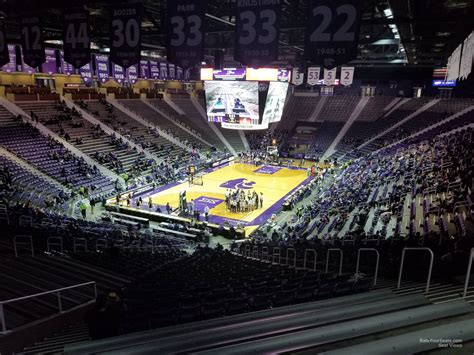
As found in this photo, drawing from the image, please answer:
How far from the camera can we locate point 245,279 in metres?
7.84

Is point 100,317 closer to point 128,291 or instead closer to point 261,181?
point 128,291

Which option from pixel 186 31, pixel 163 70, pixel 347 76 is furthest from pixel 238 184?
pixel 186 31

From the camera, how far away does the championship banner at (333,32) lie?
26.9 ft

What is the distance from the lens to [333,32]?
27.8ft

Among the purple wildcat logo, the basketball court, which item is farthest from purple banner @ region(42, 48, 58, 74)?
the purple wildcat logo

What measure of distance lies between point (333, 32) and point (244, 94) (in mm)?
26860

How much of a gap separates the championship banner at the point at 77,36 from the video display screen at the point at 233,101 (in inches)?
907

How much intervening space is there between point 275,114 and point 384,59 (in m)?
12.1

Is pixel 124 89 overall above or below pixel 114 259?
above

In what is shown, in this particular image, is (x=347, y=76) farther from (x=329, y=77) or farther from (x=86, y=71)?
(x=86, y=71)

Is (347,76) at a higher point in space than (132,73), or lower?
higher

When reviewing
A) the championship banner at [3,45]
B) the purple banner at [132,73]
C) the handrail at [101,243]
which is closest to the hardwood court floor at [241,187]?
the purple banner at [132,73]

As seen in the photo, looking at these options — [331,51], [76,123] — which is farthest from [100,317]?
[76,123]

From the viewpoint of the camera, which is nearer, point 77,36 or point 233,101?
point 77,36
